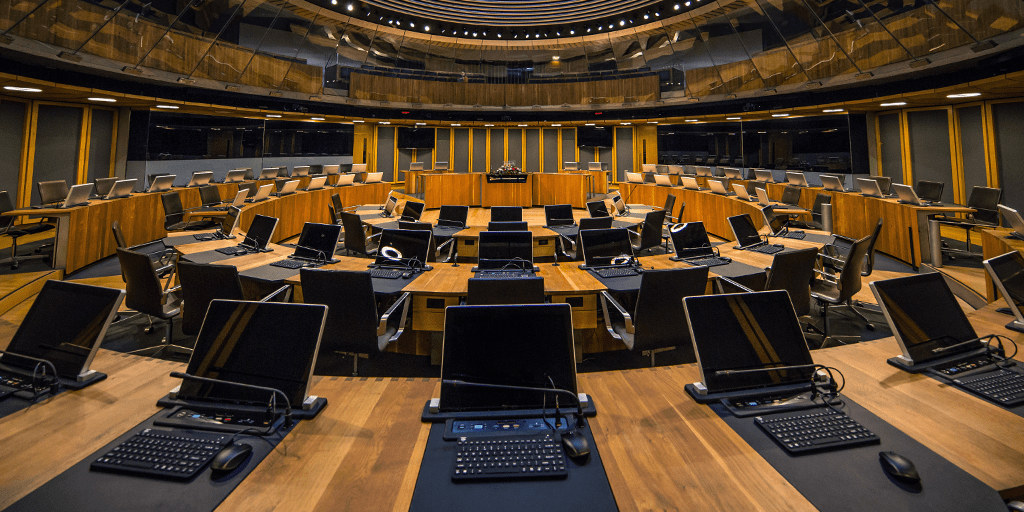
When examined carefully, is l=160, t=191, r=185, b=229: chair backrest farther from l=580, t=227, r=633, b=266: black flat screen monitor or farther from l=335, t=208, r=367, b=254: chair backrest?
→ l=580, t=227, r=633, b=266: black flat screen monitor

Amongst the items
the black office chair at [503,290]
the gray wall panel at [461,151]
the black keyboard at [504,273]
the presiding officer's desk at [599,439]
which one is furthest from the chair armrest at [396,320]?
the gray wall panel at [461,151]

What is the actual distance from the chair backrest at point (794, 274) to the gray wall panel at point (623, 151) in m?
13.9

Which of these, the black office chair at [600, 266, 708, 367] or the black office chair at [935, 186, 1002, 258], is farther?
the black office chair at [935, 186, 1002, 258]

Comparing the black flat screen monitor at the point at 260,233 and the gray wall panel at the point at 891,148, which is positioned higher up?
the gray wall panel at the point at 891,148

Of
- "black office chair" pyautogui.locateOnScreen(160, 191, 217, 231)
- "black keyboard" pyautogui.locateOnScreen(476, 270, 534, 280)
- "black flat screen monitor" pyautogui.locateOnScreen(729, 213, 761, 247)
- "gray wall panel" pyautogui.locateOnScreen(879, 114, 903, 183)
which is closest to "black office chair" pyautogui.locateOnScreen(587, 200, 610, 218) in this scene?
"black flat screen monitor" pyautogui.locateOnScreen(729, 213, 761, 247)

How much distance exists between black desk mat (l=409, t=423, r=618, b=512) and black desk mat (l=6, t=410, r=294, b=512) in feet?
1.72

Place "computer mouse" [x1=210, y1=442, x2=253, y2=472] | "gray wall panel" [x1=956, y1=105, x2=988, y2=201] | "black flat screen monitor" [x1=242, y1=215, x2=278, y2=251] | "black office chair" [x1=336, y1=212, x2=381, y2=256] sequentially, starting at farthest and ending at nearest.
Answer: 1. "gray wall panel" [x1=956, y1=105, x2=988, y2=201]
2. "black office chair" [x1=336, y1=212, x2=381, y2=256]
3. "black flat screen monitor" [x1=242, y1=215, x2=278, y2=251]
4. "computer mouse" [x1=210, y1=442, x2=253, y2=472]

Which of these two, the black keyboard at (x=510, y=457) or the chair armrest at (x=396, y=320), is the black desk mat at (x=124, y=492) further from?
the chair armrest at (x=396, y=320)

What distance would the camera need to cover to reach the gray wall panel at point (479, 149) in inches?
672

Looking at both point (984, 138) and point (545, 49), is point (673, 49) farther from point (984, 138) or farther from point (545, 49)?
point (984, 138)

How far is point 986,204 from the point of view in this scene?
649 centimetres

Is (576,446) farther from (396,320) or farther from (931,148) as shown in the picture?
(931,148)

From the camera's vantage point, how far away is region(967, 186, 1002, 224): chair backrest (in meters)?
6.30

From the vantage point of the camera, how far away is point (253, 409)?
1508 mm
